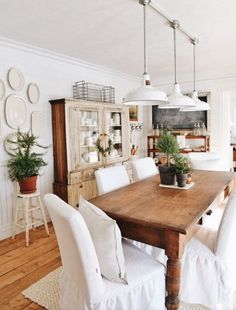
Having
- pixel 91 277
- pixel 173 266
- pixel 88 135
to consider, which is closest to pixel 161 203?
pixel 173 266

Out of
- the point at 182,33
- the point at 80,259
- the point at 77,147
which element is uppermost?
the point at 182,33

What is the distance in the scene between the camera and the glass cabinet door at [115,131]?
422cm

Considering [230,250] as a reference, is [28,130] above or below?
above

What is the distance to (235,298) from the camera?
77.4 inches

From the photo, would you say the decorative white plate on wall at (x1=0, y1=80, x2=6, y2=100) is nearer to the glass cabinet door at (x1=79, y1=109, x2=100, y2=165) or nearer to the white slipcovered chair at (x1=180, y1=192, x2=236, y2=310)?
the glass cabinet door at (x1=79, y1=109, x2=100, y2=165)

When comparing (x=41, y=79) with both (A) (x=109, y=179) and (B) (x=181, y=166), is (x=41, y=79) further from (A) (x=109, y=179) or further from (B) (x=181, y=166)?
(B) (x=181, y=166)

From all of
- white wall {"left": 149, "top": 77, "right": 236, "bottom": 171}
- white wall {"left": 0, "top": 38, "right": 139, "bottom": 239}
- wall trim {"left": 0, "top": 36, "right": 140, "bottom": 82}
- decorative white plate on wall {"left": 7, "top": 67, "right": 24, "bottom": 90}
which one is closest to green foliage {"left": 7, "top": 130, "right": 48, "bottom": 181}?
white wall {"left": 0, "top": 38, "right": 139, "bottom": 239}

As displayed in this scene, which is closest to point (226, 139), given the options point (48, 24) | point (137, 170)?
point (137, 170)

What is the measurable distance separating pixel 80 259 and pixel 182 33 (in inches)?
98.9

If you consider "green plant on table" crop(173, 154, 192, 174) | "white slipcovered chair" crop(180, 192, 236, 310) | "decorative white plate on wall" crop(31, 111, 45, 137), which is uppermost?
"decorative white plate on wall" crop(31, 111, 45, 137)

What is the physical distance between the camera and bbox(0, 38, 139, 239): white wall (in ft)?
9.91

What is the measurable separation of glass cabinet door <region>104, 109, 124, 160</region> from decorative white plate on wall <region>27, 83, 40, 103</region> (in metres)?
1.19

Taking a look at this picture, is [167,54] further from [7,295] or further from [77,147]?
[7,295]

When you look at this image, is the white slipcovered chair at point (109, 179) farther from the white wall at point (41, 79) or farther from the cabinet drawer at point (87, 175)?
the white wall at point (41, 79)
